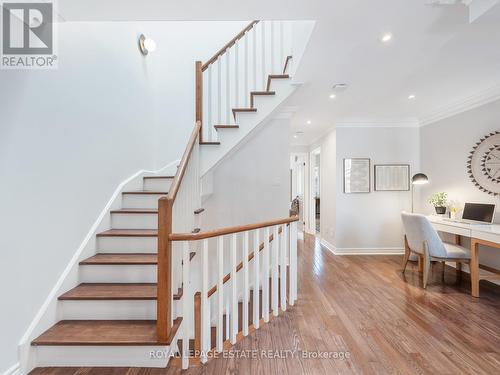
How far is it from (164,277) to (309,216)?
18.9ft

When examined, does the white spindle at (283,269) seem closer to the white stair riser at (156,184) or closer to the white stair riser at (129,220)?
the white stair riser at (129,220)

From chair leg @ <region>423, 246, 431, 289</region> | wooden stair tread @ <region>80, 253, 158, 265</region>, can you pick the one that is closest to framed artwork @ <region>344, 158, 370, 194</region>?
chair leg @ <region>423, 246, 431, 289</region>

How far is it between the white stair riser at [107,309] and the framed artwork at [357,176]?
13.0 feet

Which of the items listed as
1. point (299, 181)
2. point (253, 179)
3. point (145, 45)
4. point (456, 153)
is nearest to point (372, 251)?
point (456, 153)

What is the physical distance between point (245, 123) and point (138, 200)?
5.35 feet

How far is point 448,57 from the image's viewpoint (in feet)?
8.23

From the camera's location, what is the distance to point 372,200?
471 centimetres

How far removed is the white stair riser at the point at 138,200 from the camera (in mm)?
2988

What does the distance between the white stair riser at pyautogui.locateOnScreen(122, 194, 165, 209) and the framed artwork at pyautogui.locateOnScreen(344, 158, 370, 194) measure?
3.44m

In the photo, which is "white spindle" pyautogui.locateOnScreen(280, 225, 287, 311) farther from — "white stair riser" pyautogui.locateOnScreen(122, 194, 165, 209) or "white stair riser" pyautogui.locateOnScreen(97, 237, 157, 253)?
"white stair riser" pyautogui.locateOnScreen(122, 194, 165, 209)

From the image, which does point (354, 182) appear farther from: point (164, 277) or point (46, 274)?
point (46, 274)

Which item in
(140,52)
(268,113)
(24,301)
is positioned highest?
(140,52)

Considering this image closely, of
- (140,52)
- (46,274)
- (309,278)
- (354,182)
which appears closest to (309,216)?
(354,182)

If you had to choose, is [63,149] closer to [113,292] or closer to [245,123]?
[113,292]
